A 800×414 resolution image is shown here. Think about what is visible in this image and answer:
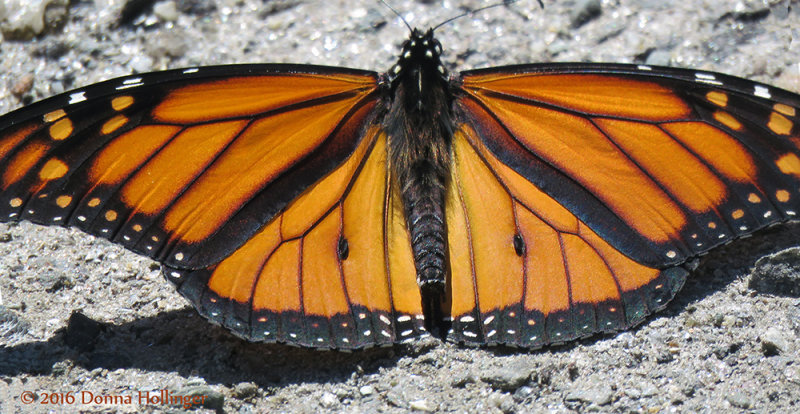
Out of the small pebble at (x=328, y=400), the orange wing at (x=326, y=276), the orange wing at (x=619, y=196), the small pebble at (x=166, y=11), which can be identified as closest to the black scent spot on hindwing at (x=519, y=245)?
the orange wing at (x=619, y=196)

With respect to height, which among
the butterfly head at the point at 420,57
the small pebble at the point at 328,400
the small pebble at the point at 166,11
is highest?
the small pebble at the point at 166,11

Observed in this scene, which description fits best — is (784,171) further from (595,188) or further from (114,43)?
(114,43)

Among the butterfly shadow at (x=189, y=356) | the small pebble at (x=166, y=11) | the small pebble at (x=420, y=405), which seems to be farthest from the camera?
the small pebble at (x=166, y=11)

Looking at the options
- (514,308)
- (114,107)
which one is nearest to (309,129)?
(114,107)

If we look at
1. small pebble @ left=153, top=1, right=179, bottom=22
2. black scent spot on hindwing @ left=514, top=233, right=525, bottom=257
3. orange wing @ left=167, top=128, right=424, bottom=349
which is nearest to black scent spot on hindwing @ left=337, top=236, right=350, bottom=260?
orange wing @ left=167, top=128, right=424, bottom=349

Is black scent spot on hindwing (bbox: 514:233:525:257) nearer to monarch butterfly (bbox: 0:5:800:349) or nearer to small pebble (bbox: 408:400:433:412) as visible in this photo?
monarch butterfly (bbox: 0:5:800:349)

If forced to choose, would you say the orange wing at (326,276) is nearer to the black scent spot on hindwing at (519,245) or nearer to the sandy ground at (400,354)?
the sandy ground at (400,354)

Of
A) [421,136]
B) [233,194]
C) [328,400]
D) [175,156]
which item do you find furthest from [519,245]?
[175,156]

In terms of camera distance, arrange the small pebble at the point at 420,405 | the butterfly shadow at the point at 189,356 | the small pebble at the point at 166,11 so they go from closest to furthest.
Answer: the small pebble at the point at 420,405
the butterfly shadow at the point at 189,356
the small pebble at the point at 166,11
